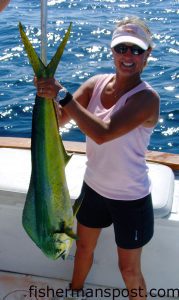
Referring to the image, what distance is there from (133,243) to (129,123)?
0.61 meters

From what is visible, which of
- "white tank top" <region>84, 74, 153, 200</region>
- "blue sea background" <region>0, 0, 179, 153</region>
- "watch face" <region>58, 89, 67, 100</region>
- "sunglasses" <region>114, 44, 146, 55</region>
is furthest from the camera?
"blue sea background" <region>0, 0, 179, 153</region>

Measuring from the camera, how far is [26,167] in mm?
2996

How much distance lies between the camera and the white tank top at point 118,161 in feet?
7.64

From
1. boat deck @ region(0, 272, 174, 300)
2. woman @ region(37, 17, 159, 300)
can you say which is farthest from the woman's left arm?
boat deck @ region(0, 272, 174, 300)

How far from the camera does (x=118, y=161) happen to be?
237 centimetres

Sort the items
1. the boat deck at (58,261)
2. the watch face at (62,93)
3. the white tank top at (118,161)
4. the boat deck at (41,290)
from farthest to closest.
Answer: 1. the boat deck at (41,290)
2. the boat deck at (58,261)
3. the white tank top at (118,161)
4. the watch face at (62,93)

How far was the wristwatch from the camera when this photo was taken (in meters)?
1.94

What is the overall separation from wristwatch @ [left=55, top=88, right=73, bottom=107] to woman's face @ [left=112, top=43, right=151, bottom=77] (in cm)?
36

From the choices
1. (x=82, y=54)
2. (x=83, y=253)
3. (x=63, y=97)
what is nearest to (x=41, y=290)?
(x=83, y=253)

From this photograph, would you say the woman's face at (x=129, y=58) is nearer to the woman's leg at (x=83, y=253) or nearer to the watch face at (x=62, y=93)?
the watch face at (x=62, y=93)

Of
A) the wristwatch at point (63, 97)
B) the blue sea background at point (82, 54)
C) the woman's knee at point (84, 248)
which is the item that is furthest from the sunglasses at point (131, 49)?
the blue sea background at point (82, 54)

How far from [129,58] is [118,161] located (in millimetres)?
455

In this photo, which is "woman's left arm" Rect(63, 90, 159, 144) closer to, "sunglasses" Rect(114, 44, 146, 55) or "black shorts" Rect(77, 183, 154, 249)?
"sunglasses" Rect(114, 44, 146, 55)

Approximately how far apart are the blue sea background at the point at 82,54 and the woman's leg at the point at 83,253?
2.77 m
